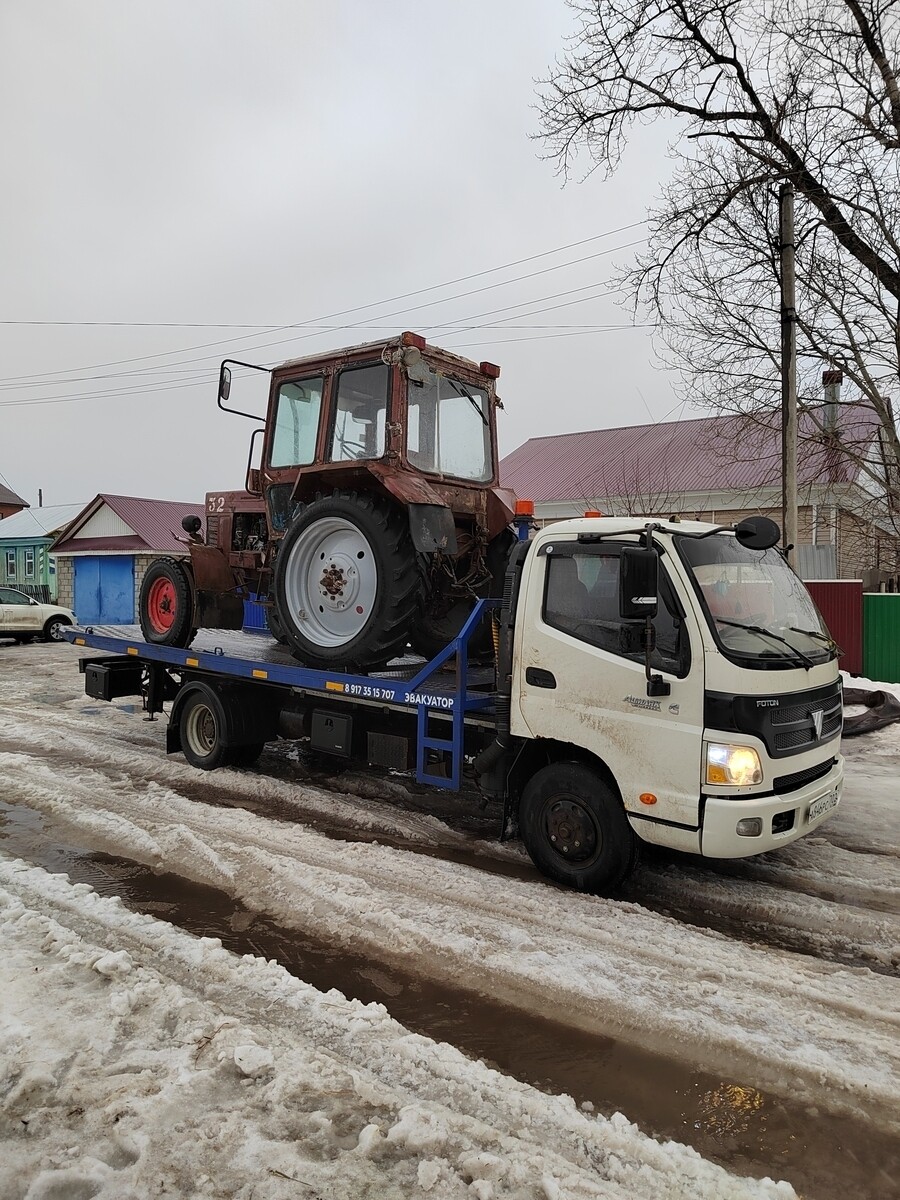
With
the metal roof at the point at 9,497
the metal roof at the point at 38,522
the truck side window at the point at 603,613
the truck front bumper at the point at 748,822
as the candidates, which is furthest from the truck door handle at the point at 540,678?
the metal roof at the point at 9,497

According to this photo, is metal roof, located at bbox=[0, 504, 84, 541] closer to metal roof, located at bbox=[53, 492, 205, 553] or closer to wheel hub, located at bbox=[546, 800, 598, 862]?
metal roof, located at bbox=[53, 492, 205, 553]

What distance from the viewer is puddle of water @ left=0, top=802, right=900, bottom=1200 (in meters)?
2.71

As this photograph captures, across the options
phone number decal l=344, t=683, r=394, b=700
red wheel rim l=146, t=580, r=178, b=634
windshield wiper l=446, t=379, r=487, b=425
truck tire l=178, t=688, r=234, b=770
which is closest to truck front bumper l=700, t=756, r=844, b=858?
phone number decal l=344, t=683, r=394, b=700

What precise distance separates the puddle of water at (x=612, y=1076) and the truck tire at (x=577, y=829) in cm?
127

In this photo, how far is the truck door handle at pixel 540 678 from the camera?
5020 mm

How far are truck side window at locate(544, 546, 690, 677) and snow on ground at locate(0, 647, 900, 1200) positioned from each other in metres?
1.51

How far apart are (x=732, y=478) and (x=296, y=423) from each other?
1692 cm

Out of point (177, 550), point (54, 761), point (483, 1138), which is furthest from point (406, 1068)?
point (177, 550)

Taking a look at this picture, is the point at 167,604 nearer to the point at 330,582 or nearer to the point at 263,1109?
the point at 330,582

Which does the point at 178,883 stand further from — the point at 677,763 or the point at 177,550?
the point at 177,550

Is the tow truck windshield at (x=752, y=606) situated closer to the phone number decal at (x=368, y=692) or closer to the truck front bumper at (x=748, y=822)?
the truck front bumper at (x=748, y=822)

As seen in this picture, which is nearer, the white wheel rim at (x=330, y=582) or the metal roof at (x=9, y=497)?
the white wheel rim at (x=330, y=582)

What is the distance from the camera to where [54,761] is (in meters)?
8.06

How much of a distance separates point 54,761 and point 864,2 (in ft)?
44.5
